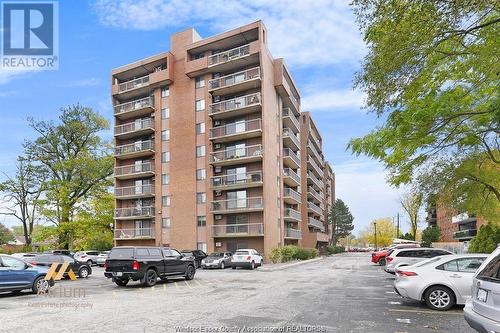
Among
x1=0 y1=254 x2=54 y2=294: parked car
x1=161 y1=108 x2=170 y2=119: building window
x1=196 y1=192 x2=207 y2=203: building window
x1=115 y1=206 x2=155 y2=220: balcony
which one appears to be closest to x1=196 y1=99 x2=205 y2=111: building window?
x1=161 y1=108 x2=170 y2=119: building window

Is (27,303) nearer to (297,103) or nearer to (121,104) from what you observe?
(121,104)

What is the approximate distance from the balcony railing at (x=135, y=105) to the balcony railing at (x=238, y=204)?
47.7 ft

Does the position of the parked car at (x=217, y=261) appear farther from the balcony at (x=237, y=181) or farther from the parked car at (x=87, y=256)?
the parked car at (x=87, y=256)

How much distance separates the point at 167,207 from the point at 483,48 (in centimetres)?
4078

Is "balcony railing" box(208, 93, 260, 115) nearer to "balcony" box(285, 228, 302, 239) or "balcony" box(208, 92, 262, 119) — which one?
"balcony" box(208, 92, 262, 119)

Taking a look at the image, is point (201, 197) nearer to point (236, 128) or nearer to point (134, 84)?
point (236, 128)

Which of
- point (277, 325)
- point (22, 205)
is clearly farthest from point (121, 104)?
point (277, 325)

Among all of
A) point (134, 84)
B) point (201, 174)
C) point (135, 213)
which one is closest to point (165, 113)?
point (134, 84)

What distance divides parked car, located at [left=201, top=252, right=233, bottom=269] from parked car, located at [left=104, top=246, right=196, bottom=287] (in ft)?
43.1

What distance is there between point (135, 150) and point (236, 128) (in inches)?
545

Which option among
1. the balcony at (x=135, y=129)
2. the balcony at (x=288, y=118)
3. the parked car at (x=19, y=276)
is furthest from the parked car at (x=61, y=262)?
the balcony at (x=288, y=118)

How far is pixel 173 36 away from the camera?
49.5 m

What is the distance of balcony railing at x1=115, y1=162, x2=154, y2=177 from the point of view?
49.5 m

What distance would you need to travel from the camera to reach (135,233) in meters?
49.2
